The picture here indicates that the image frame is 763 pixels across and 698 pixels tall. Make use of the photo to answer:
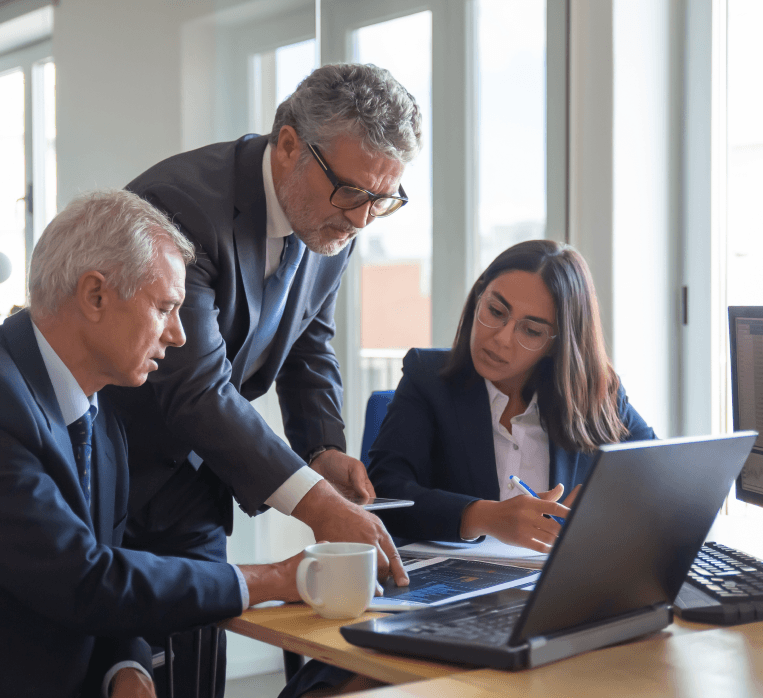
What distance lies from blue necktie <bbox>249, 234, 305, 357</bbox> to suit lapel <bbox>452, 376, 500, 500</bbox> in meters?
0.44

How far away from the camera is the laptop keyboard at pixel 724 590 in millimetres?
1083

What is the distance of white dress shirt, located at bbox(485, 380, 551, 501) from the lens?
189 cm

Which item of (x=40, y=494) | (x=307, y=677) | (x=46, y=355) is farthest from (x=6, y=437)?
(x=307, y=677)

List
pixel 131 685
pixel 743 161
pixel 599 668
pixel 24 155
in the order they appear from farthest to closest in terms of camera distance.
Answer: pixel 743 161, pixel 24 155, pixel 131 685, pixel 599 668

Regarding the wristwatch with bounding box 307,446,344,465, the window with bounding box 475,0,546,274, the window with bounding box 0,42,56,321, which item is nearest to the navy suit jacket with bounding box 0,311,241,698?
the wristwatch with bounding box 307,446,344,465

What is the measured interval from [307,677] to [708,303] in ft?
6.68

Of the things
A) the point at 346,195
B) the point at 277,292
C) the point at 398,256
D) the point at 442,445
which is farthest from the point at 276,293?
the point at 398,256

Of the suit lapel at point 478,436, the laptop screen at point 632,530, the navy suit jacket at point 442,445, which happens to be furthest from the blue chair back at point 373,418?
the laptop screen at point 632,530

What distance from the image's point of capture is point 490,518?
1534 mm

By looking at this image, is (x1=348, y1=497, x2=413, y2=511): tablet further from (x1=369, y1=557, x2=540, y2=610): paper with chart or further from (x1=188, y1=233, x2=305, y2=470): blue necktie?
(x1=188, y1=233, x2=305, y2=470): blue necktie

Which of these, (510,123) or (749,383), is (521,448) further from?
(510,123)

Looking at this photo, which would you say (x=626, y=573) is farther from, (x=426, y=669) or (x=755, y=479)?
(x=755, y=479)

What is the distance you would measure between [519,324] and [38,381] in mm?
1042

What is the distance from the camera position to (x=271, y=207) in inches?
67.7
